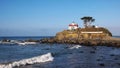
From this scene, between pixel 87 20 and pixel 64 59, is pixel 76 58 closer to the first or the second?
pixel 64 59

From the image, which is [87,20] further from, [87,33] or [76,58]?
[76,58]

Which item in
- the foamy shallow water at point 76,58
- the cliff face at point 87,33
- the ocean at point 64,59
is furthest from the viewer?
the cliff face at point 87,33

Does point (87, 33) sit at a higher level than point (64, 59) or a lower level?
higher

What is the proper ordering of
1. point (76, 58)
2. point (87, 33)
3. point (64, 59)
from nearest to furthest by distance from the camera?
1. point (64, 59)
2. point (76, 58)
3. point (87, 33)

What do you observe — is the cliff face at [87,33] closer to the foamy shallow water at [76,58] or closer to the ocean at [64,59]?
the foamy shallow water at [76,58]

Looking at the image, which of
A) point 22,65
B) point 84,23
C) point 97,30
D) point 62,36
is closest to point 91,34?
point 97,30

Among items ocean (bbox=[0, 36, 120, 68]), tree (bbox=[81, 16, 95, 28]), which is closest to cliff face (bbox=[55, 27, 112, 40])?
tree (bbox=[81, 16, 95, 28])

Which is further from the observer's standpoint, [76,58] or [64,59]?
[76,58]

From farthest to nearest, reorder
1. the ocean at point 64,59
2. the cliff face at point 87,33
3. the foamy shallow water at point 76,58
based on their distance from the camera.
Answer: the cliff face at point 87,33, the ocean at point 64,59, the foamy shallow water at point 76,58

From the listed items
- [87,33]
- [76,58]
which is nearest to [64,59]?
[76,58]

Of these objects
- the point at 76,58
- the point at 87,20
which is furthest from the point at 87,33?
the point at 76,58

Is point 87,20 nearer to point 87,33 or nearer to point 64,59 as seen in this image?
point 87,33

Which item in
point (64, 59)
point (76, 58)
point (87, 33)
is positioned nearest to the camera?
point (64, 59)

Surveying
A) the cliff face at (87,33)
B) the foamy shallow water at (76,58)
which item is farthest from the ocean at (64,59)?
the cliff face at (87,33)
